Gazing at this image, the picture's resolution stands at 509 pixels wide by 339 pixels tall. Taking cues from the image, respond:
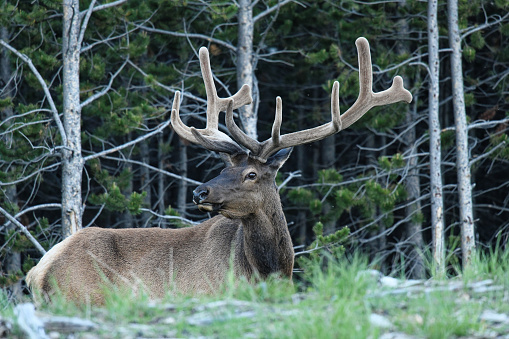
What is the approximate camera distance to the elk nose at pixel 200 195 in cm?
631

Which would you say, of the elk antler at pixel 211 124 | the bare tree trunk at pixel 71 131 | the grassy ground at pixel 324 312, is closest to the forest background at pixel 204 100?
the bare tree trunk at pixel 71 131

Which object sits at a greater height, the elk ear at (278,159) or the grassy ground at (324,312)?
the elk ear at (278,159)

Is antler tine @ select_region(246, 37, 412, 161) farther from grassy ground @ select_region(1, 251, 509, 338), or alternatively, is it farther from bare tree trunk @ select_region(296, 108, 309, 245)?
bare tree trunk @ select_region(296, 108, 309, 245)

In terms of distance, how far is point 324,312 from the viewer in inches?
149

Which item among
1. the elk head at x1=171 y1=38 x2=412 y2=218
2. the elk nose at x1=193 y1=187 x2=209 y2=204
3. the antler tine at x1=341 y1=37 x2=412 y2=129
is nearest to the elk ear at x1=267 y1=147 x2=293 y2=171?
the elk head at x1=171 y1=38 x2=412 y2=218

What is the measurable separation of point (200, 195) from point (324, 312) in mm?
2712

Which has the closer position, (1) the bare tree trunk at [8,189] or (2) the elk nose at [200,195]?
(2) the elk nose at [200,195]

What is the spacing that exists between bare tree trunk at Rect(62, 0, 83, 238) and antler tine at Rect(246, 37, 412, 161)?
3733mm

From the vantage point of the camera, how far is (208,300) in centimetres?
429

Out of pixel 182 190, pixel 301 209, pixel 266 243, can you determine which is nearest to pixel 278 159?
pixel 266 243

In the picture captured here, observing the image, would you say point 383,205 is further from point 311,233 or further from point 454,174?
point 311,233

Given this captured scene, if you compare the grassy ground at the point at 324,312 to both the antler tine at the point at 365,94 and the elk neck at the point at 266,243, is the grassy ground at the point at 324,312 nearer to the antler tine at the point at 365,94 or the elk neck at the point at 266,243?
the elk neck at the point at 266,243

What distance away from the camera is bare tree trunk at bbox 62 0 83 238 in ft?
32.1

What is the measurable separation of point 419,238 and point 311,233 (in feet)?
17.0
